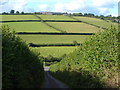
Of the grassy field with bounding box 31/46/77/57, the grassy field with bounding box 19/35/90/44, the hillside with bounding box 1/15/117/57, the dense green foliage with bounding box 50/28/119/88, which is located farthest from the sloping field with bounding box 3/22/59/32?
the dense green foliage with bounding box 50/28/119/88

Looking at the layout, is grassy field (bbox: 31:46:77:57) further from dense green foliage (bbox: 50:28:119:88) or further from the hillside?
dense green foliage (bbox: 50:28:119:88)

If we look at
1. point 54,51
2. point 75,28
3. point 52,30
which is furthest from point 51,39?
point 75,28

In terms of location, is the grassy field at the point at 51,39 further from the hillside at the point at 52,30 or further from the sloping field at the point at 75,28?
the sloping field at the point at 75,28

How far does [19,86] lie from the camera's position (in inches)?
841

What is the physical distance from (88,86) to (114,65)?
3.57 m

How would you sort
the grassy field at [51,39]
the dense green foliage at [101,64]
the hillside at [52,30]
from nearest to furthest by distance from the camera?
the dense green foliage at [101,64] < the hillside at [52,30] < the grassy field at [51,39]

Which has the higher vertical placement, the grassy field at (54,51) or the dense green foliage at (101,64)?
the dense green foliage at (101,64)

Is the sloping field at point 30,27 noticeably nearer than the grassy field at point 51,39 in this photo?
No

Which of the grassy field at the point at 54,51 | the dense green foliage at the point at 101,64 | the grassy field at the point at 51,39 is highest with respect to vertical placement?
the dense green foliage at the point at 101,64

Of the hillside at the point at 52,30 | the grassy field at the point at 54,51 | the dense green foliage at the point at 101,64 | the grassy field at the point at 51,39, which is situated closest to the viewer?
the dense green foliage at the point at 101,64

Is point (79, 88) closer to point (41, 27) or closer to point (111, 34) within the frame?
point (111, 34)

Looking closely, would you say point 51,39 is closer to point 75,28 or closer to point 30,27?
point 30,27

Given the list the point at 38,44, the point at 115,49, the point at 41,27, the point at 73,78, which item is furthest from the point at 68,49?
the point at 115,49

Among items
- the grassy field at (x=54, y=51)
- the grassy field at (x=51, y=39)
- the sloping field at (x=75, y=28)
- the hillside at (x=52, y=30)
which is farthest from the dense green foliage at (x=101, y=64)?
the sloping field at (x=75, y=28)
